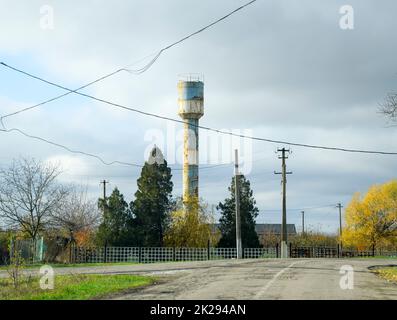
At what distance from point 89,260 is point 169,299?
3200cm

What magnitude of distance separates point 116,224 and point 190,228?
24.7 feet

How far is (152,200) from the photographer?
52.7 meters

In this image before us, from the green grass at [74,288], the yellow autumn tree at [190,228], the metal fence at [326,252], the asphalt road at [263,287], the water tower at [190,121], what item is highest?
the water tower at [190,121]

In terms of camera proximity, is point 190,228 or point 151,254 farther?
point 190,228

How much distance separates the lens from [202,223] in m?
57.2

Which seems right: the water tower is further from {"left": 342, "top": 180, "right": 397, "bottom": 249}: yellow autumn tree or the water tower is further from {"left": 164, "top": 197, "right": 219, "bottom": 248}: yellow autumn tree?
{"left": 342, "top": 180, "right": 397, "bottom": 249}: yellow autumn tree

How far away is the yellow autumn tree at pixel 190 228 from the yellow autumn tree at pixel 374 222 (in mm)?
20382

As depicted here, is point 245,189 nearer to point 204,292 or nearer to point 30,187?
point 30,187

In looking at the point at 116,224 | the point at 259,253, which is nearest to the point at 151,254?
the point at 116,224

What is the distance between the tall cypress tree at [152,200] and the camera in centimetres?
5244

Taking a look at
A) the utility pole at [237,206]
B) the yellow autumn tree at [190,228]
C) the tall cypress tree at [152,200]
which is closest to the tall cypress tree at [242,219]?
the yellow autumn tree at [190,228]

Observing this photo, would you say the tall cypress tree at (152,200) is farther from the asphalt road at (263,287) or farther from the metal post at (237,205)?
the asphalt road at (263,287)

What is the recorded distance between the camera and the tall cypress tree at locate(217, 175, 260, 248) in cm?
5856

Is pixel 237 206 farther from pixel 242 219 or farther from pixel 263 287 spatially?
pixel 263 287
